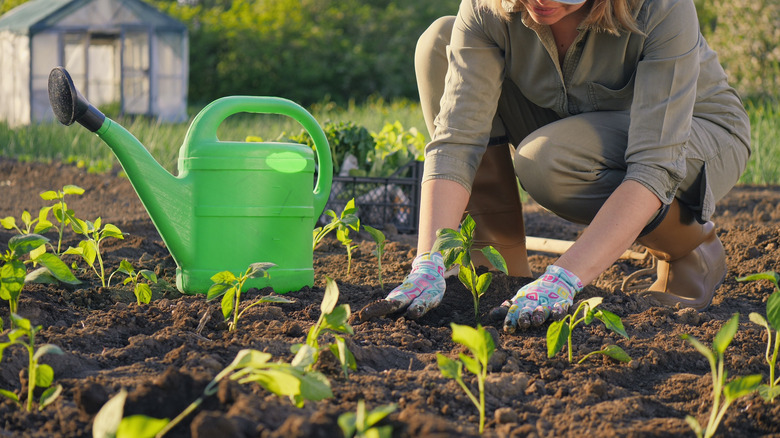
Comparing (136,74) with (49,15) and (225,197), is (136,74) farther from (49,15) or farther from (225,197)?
(225,197)

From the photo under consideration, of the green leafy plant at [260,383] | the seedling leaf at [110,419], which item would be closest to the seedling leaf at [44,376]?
the green leafy plant at [260,383]

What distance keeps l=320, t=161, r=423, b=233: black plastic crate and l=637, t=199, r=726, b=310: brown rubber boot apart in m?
1.10

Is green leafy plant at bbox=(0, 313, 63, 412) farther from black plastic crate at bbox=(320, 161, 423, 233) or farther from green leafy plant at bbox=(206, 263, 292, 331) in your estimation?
black plastic crate at bbox=(320, 161, 423, 233)

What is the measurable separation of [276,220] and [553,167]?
2.45ft

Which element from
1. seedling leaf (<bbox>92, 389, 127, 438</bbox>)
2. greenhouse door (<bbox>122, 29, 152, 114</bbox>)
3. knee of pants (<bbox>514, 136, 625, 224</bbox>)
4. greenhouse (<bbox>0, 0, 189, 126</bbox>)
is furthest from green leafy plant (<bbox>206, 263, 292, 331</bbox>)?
greenhouse door (<bbox>122, 29, 152, 114</bbox>)

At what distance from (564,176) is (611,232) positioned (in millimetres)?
351

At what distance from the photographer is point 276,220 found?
2.08m

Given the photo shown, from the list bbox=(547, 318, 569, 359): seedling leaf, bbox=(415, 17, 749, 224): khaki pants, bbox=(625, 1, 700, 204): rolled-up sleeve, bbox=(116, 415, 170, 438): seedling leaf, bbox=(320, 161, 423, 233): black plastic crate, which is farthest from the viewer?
bbox=(320, 161, 423, 233): black plastic crate

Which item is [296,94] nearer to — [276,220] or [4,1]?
[4,1]

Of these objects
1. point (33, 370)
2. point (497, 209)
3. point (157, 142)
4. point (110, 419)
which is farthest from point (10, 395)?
point (157, 142)

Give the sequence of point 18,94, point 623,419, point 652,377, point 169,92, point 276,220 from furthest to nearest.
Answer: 1. point 169,92
2. point 18,94
3. point 276,220
4. point 652,377
5. point 623,419

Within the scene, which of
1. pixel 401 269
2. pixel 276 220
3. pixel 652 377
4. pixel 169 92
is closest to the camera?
pixel 652 377

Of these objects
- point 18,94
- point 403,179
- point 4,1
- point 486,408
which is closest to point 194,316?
point 486,408

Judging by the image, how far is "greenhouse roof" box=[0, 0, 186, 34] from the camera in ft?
30.5
